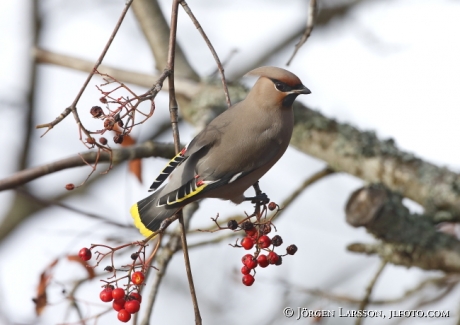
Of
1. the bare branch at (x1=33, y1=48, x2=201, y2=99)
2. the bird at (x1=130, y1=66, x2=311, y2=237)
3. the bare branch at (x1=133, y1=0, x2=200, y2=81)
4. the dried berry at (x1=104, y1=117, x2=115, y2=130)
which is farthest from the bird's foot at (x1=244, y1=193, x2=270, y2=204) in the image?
the bare branch at (x1=133, y1=0, x2=200, y2=81)

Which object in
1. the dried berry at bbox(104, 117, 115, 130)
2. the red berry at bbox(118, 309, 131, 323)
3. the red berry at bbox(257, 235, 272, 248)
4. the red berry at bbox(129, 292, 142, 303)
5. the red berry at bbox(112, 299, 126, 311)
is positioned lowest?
the red berry at bbox(118, 309, 131, 323)

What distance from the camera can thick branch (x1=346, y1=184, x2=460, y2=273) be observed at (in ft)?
12.2

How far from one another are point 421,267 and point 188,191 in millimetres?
1919

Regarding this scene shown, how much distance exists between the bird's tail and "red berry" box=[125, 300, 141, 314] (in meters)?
0.43

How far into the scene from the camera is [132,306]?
2.26 m

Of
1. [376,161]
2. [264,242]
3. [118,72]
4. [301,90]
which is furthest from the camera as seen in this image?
[118,72]

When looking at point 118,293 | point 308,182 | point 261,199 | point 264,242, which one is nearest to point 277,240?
point 264,242

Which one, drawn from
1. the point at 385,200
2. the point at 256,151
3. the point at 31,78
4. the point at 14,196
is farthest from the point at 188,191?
the point at 14,196

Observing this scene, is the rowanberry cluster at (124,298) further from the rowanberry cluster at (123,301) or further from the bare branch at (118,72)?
Result: the bare branch at (118,72)

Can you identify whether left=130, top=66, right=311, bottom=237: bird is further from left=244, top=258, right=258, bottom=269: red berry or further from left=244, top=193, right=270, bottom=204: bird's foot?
left=244, top=258, right=258, bottom=269: red berry

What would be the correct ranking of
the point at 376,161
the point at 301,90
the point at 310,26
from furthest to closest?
the point at 376,161 < the point at 310,26 < the point at 301,90

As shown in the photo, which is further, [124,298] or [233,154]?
[233,154]

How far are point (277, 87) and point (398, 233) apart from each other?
1.43 m

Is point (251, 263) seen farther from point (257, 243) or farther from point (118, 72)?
point (118, 72)
